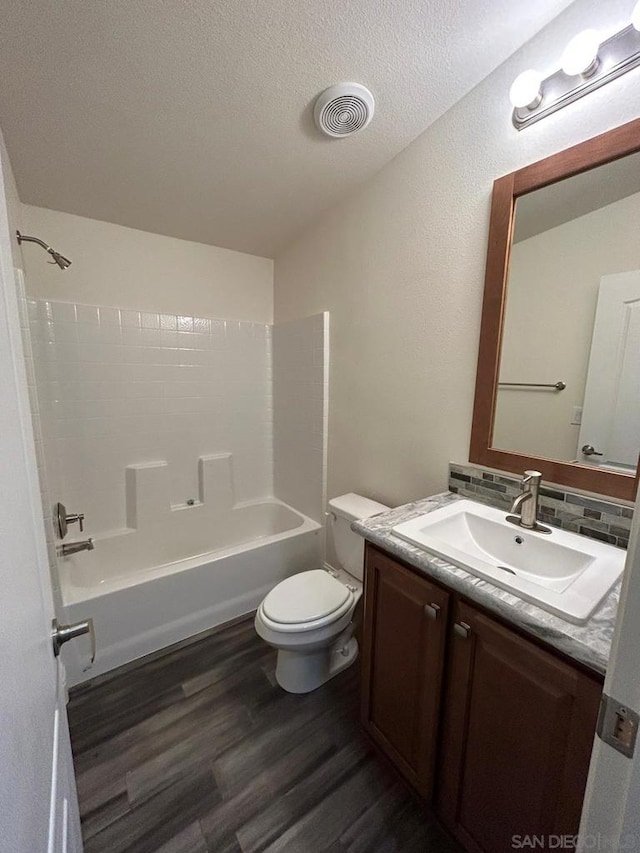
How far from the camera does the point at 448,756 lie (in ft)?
3.17

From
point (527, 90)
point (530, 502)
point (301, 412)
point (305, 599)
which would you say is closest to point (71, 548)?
point (305, 599)

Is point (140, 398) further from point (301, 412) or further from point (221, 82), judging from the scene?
point (221, 82)

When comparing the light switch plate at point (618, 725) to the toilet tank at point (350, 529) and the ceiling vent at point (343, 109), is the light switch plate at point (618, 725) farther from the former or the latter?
the ceiling vent at point (343, 109)

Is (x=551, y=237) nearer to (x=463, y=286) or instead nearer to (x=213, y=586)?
(x=463, y=286)

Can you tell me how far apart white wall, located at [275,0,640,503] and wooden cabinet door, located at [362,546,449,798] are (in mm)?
593

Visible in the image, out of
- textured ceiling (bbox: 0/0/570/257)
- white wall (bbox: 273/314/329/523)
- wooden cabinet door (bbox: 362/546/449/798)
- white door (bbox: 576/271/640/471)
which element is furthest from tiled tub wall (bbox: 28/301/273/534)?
white door (bbox: 576/271/640/471)

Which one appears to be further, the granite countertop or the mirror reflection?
the mirror reflection

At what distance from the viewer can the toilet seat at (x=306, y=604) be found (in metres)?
1.39

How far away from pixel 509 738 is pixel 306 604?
0.85 m

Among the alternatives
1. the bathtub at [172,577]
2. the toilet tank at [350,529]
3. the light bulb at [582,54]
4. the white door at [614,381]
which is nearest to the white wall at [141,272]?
the bathtub at [172,577]

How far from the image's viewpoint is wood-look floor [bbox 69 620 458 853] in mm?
1045

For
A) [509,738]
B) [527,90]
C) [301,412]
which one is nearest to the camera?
[509,738]

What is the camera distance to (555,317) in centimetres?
114

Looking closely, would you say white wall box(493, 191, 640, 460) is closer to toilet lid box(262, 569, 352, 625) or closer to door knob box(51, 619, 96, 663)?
toilet lid box(262, 569, 352, 625)
